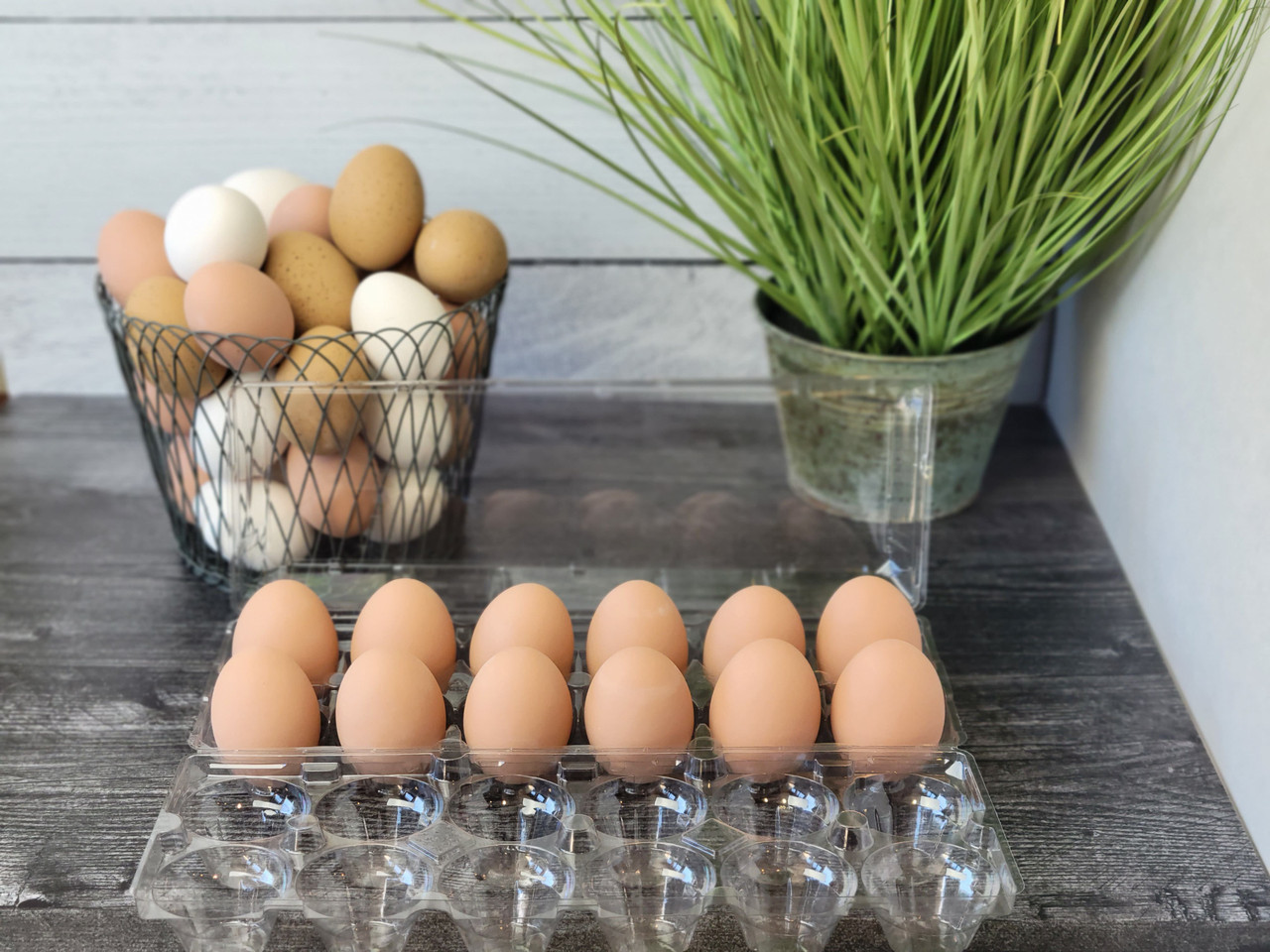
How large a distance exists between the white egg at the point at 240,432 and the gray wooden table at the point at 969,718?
0.10m

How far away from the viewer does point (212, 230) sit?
0.63 metres

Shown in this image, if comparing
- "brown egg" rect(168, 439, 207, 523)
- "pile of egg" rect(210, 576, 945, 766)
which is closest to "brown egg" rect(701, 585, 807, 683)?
"pile of egg" rect(210, 576, 945, 766)

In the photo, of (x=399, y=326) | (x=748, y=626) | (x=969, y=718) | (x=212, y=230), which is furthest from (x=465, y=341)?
(x=969, y=718)

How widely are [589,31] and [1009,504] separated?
46cm

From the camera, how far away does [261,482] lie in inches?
25.8

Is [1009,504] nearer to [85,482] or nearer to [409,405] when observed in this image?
[409,405]

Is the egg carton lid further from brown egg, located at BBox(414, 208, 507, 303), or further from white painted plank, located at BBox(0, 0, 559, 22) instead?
white painted plank, located at BBox(0, 0, 559, 22)

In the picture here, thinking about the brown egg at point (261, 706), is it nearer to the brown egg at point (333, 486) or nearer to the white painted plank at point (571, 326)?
the brown egg at point (333, 486)

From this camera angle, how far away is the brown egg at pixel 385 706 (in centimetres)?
49

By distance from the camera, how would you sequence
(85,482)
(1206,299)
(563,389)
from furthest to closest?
(85,482) → (563,389) → (1206,299)

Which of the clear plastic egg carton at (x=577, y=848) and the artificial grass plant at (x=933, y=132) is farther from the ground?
the artificial grass plant at (x=933, y=132)

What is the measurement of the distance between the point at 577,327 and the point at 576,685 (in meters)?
0.43

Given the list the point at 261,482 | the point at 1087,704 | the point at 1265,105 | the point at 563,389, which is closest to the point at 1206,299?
the point at 1265,105

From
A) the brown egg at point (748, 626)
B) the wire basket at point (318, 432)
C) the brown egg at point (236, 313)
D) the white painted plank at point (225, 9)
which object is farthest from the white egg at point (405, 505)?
the white painted plank at point (225, 9)
